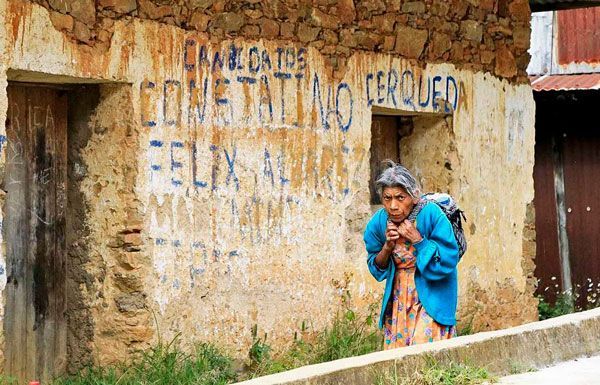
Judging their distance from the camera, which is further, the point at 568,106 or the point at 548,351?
the point at 568,106

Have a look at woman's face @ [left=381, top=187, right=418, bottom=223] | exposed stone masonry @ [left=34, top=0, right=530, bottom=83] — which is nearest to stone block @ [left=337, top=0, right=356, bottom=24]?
exposed stone masonry @ [left=34, top=0, right=530, bottom=83]

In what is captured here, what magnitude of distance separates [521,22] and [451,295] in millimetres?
4210

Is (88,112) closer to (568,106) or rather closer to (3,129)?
(3,129)

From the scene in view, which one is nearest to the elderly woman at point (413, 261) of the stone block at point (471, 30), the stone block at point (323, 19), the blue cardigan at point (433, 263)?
the blue cardigan at point (433, 263)

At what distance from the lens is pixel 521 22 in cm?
1037

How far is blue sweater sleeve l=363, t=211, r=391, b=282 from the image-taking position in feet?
22.2

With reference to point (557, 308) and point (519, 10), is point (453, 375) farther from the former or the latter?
point (557, 308)

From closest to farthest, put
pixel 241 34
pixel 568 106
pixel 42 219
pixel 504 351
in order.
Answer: pixel 504 351, pixel 42 219, pixel 241 34, pixel 568 106

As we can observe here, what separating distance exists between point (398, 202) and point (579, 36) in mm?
8468

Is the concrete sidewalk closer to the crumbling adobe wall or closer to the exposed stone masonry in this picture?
the crumbling adobe wall

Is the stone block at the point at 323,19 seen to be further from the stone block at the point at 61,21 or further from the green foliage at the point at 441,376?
the green foliage at the point at 441,376

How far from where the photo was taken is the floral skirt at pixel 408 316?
6.66 metres

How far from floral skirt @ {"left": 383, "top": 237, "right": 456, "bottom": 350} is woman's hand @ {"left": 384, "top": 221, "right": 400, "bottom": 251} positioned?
99mm

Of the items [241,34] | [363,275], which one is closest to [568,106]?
[363,275]
